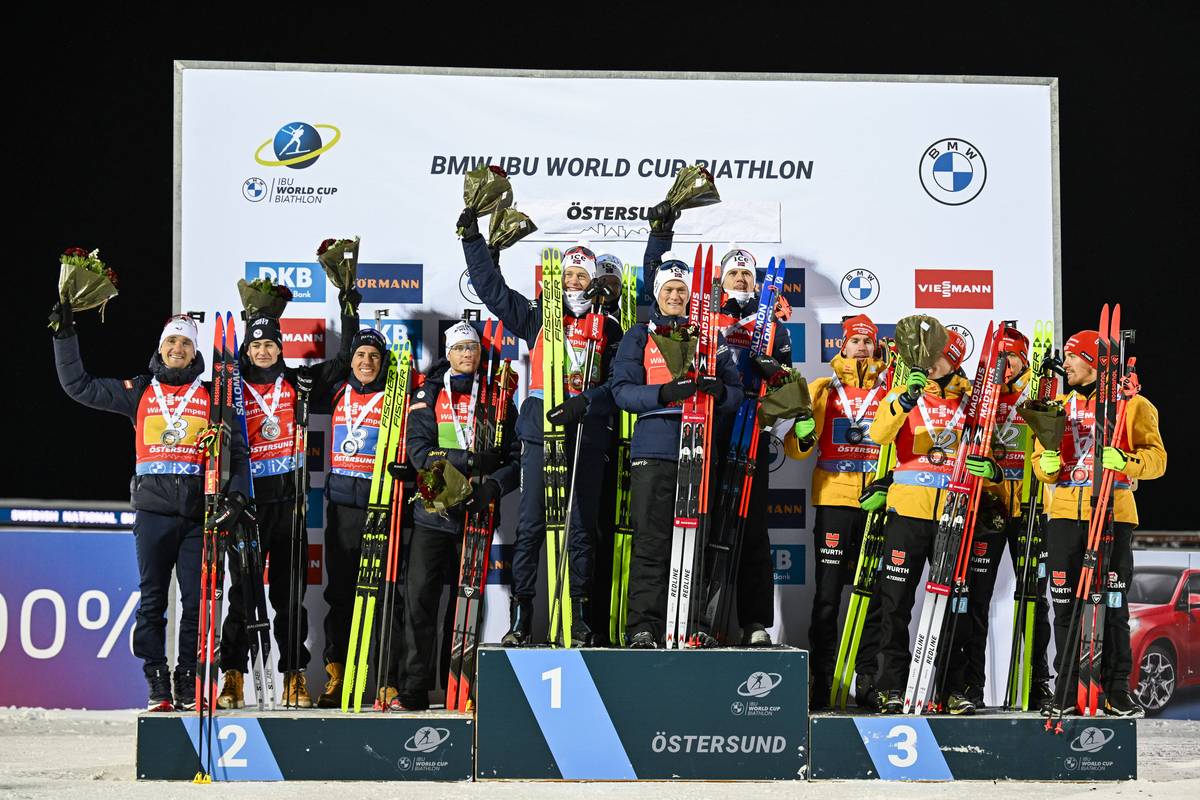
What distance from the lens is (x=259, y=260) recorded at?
582cm

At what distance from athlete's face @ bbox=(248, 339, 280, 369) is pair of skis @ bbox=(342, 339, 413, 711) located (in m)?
0.58

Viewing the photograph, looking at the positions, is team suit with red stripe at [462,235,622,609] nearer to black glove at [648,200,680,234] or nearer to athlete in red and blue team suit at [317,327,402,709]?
black glove at [648,200,680,234]

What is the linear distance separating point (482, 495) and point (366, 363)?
846 millimetres

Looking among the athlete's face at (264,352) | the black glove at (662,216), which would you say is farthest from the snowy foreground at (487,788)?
the black glove at (662,216)

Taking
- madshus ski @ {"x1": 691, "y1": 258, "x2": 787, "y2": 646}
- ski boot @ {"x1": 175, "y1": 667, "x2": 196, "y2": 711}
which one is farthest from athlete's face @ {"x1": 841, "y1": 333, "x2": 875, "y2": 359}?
ski boot @ {"x1": 175, "y1": 667, "x2": 196, "y2": 711}

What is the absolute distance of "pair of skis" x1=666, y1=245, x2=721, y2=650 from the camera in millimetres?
4922

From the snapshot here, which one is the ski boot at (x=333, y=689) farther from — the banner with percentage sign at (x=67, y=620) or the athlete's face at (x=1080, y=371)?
the athlete's face at (x=1080, y=371)

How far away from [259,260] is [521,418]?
152 centimetres

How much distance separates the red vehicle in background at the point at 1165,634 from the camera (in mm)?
6410

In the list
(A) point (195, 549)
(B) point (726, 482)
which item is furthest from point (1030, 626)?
(A) point (195, 549)

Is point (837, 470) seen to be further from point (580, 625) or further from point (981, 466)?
point (580, 625)

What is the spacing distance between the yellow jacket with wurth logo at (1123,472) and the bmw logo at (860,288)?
1045mm

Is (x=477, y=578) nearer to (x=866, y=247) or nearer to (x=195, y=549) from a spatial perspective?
(x=195, y=549)

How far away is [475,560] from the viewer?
5.41 m
